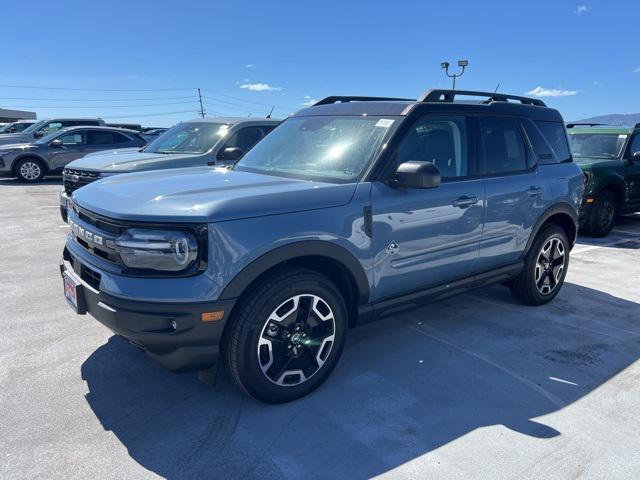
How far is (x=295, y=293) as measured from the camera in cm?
287

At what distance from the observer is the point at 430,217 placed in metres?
3.49

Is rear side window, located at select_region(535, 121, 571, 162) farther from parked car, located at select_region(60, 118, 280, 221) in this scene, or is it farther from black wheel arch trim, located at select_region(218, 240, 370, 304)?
parked car, located at select_region(60, 118, 280, 221)

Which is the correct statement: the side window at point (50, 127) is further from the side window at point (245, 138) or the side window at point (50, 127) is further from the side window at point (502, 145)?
the side window at point (502, 145)

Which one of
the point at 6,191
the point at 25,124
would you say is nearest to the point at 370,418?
the point at 6,191

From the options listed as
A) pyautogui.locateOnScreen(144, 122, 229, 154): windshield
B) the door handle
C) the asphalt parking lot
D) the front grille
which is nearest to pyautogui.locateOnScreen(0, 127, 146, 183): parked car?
pyautogui.locateOnScreen(144, 122, 229, 154): windshield

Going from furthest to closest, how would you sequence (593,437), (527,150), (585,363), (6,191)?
(6,191), (527,150), (585,363), (593,437)

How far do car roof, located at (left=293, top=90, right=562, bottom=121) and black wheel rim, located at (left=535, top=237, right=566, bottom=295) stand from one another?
124 centimetres

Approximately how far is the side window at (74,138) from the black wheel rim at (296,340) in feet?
43.4

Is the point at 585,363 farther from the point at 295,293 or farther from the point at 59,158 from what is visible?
the point at 59,158

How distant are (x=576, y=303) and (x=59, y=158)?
1392 cm

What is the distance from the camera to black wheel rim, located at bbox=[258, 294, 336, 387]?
9.42 feet

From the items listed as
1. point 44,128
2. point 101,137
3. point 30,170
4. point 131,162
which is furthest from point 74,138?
point 131,162

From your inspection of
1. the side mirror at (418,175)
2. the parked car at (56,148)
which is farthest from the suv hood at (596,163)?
the parked car at (56,148)

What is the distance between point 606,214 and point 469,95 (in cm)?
539
